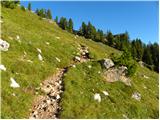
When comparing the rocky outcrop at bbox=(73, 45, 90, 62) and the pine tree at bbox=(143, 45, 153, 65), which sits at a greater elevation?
the rocky outcrop at bbox=(73, 45, 90, 62)

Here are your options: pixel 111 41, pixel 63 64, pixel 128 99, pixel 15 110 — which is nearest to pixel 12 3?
pixel 63 64

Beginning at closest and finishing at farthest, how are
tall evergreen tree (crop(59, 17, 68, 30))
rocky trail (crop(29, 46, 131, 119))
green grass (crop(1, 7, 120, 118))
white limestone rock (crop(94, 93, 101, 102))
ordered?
1. green grass (crop(1, 7, 120, 118))
2. rocky trail (crop(29, 46, 131, 119))
3. white limestone rock (crop(94, 93, 101, 102))
4. tall evergreen tree (crop(59, 17, 68, 30))

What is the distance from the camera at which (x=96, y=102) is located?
27953mm

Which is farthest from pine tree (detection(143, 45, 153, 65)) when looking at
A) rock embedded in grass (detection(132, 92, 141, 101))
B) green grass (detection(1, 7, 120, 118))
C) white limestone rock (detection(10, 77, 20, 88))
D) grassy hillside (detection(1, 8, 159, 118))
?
white limestone rock (detection(10, 77, 20, 88))

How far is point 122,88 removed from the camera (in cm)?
3341

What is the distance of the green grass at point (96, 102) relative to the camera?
25720mm

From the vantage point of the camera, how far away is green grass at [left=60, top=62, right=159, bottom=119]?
1013 inches

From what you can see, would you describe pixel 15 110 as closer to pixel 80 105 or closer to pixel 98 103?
pixel 80 105

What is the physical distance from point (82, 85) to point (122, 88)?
5.61 metres

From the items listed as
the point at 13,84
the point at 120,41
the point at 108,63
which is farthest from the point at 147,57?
the point at 13,84

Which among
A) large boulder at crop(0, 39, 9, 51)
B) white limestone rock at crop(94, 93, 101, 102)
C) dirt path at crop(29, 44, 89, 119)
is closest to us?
dirt path at crop(29, 44, 89, 119)

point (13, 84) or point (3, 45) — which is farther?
point (3, 45)

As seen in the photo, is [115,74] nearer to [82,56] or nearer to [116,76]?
[116,76]

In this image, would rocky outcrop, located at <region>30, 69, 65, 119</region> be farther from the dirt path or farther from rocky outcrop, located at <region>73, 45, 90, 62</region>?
rocky outcrop, located at <region>73, 45, 90, 62</region>
